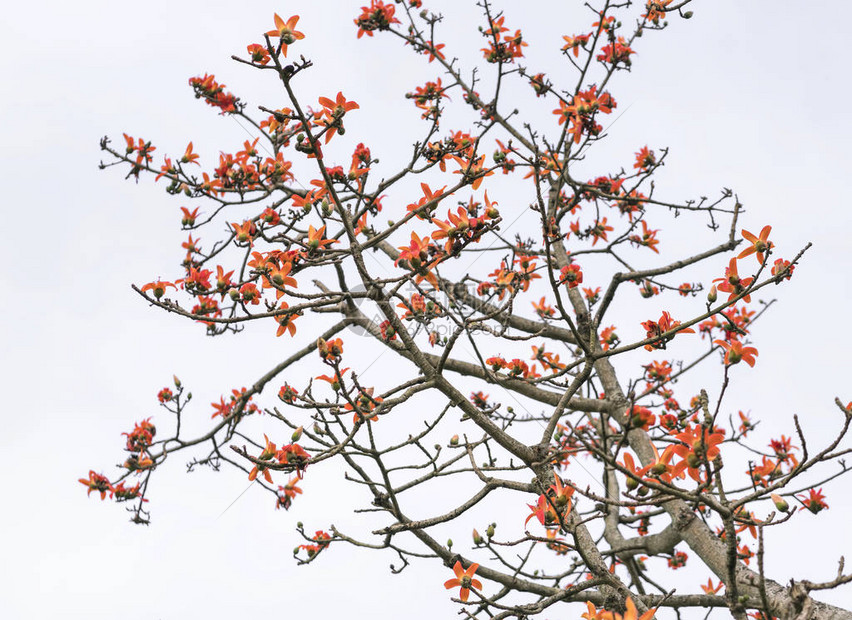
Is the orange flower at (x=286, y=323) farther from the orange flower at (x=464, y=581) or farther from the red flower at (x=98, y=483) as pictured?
the red flower at (x=98, y=483)

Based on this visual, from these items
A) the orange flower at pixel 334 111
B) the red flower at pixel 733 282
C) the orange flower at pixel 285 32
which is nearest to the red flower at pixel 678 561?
the red flower at pixel 733 282

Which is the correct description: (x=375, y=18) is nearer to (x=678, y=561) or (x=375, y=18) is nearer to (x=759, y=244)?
(x=759, y=244)

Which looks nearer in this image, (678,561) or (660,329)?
(660,329)

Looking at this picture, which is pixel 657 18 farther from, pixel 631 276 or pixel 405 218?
pixel 405 218

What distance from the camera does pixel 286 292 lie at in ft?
8.02

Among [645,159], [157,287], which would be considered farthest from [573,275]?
[157,287]

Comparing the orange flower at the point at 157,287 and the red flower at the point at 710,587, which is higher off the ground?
the orange flower at the point at 157,287

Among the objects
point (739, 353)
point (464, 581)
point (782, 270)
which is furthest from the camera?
point (464, 581)

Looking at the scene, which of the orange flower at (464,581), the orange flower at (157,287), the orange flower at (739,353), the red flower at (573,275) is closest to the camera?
the orange flower at (739,353)

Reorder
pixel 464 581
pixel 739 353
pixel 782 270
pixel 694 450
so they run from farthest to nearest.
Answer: pixel 464 581 < pixel 782 270 < pixel 739 353 < pixel 694 450

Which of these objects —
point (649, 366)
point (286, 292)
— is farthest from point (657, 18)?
point (286, 292)

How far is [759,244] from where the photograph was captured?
2521 mm

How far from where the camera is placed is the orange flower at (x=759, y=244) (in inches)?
98.3

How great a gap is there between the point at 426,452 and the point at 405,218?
111 centimetres
